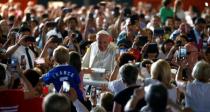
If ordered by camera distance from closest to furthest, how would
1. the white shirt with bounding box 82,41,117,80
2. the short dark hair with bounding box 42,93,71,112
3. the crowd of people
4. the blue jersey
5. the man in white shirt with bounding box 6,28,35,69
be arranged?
the short dark hair with bounding box 42,93,71,112
the crowd of people
the blue jersey
the man in white shirt with bounding box 6,28,35,69
the white shirt with bounding box 82,41,117,80

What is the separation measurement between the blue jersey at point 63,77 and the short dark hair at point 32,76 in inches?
15.9

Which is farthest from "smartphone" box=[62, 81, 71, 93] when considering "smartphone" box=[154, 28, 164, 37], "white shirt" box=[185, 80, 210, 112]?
"smartphone" box=[154, 28, 164, 37]

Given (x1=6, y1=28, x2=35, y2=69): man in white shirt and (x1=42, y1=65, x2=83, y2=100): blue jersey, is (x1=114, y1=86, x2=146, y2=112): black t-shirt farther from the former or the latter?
(x1=6, y1=28, x2=35, y2=69): man in white shirt

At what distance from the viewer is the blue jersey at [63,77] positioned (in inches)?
404

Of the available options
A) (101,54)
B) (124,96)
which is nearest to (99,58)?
(101,54)

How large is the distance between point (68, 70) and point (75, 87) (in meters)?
0.23

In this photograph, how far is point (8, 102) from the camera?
942 cm

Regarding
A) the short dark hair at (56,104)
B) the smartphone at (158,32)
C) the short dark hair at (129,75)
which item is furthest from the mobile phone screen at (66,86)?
the smartphone at (158,32)

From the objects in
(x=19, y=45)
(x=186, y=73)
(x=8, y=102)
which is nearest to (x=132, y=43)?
(x=19, y=45)

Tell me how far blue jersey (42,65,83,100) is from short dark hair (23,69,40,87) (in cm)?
40

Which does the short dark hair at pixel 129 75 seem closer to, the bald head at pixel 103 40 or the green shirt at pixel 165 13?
the bald head at pixel 103 40

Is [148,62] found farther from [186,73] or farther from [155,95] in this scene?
[155,95]

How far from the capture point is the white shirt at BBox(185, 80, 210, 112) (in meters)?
9.65

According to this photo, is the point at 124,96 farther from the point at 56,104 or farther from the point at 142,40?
the point at 142,40
